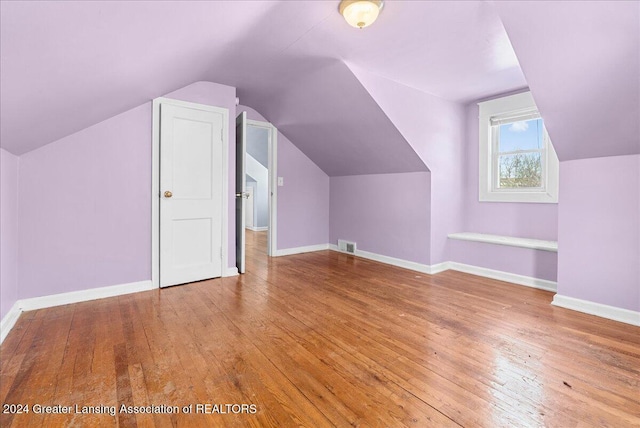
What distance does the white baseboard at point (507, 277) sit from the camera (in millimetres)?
3184

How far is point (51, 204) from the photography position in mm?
2641

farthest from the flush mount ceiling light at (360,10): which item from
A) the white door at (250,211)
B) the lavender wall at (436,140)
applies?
the white door at (250,211)

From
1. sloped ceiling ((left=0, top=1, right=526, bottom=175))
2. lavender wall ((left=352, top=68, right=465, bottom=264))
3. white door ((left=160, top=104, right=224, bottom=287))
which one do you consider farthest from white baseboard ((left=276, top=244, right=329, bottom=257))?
sloped ceiling ((left=0, top=1, right=526, bottom=175))

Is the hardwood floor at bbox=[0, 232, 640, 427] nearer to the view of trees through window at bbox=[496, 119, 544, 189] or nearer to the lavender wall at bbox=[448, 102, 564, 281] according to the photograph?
the lavender wall at bbox=[448, 102, 564, 281]

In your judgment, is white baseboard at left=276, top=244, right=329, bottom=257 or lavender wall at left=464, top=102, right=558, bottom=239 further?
white baseboard at left=276, top=244, right=329, bottom=257

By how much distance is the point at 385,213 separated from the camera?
4.42 m

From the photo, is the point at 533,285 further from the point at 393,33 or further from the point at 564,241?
the point at 393,33

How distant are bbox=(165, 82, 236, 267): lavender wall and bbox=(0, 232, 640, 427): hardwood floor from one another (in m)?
0.84

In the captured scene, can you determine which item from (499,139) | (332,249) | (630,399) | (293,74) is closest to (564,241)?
(630,399)

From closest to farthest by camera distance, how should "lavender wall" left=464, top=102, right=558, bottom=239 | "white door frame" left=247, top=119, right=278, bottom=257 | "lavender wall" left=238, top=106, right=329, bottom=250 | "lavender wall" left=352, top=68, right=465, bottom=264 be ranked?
"lavender wall" left=352, top=68, right=465, bottom=264 → "lavender wall" left=464, top=102, right=558, bottom=239 → "white door frame" left=247, top=119, right=278, bottom=257 → "lavender wall" left=238, top=106, right=329, bottom=250

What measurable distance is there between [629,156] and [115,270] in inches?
173

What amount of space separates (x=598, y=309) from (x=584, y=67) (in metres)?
1.86

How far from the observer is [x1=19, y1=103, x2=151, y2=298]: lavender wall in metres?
2.58

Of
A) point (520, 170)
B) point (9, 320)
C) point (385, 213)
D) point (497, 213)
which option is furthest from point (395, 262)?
point (9, 320)
